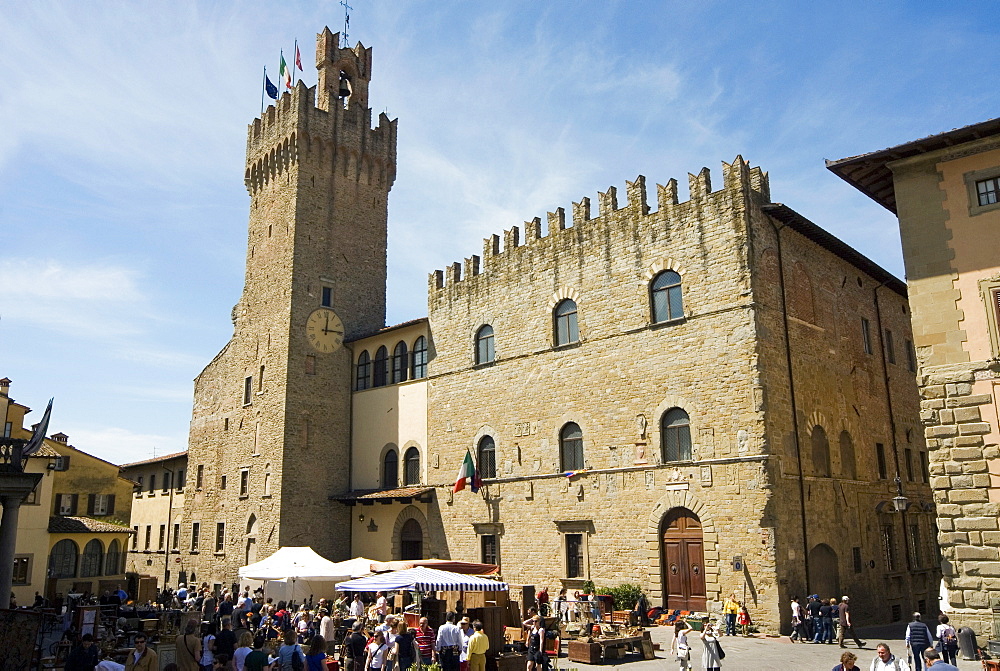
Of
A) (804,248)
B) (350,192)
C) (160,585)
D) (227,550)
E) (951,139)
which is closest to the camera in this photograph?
(951,139)

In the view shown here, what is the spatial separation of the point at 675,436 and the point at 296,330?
1576cm

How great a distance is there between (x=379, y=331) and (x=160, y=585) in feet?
56.7

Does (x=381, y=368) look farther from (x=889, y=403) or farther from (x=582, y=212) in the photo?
(x=889, y=403)


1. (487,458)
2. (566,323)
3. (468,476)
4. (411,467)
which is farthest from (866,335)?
(411,467)

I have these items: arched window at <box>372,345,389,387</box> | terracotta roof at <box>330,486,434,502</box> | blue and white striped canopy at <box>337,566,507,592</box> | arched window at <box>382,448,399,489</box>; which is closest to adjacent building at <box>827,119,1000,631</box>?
blue and white striped canopy at <box>337,566,507,592</box>

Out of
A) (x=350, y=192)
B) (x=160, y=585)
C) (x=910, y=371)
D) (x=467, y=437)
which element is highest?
(x=350, y=192)

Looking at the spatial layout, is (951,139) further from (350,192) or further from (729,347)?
(350,192)

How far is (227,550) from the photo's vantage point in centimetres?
3089

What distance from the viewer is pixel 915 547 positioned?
24203 millimetres

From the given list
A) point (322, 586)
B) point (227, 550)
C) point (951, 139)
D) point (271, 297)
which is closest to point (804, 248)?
point (951, 139)

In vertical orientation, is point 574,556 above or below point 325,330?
below

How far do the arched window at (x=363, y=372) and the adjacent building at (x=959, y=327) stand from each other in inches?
791

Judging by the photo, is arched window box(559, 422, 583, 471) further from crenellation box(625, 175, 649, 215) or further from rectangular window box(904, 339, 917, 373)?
rectangular window box(904, 339, 917, 373)

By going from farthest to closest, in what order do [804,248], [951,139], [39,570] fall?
[39,570], [804,248], [951,139]
